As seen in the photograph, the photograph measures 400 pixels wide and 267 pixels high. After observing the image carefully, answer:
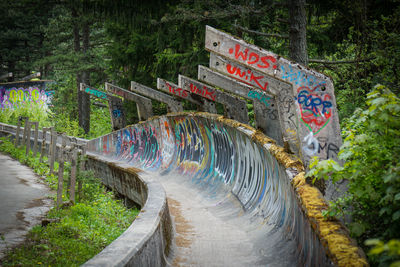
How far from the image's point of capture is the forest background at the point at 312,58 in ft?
12.4

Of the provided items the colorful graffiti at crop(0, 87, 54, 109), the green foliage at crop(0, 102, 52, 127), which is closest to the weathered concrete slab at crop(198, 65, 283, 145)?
the green foliage at crop(0, 102, 52, 127)

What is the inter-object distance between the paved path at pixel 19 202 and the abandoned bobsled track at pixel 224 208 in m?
2.19

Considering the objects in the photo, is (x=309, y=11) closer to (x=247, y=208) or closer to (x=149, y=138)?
(x=149, y=138)

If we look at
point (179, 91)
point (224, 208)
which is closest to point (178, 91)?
point (179, 91)

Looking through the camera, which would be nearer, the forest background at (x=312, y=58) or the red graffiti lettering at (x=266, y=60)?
the forest background at (x=312, y=58)

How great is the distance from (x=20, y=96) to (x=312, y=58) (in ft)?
89.1

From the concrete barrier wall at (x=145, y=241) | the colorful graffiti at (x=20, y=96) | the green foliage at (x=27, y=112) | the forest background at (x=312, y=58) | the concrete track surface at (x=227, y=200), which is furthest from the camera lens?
the colorful graffiti at (x=20, y=96)

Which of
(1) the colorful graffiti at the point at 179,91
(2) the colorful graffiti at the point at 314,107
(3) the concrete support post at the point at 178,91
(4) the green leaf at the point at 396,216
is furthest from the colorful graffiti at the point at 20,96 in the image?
(4) the green leaf at the point at 396,216

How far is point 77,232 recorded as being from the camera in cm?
842

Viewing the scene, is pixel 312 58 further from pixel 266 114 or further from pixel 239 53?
pixel 239 53

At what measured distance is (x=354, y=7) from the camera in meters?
11.4

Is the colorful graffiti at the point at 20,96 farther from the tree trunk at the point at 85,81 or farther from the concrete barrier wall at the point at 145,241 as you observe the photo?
the concrete barrier wall at the point at 145,241

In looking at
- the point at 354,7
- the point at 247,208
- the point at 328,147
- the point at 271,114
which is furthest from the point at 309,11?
the point at 328,147

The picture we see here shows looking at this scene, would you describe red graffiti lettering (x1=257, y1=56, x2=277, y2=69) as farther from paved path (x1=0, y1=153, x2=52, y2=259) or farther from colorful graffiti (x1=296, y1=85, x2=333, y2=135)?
paved path (x1=0, y1=153, x2=52, y2=259)
